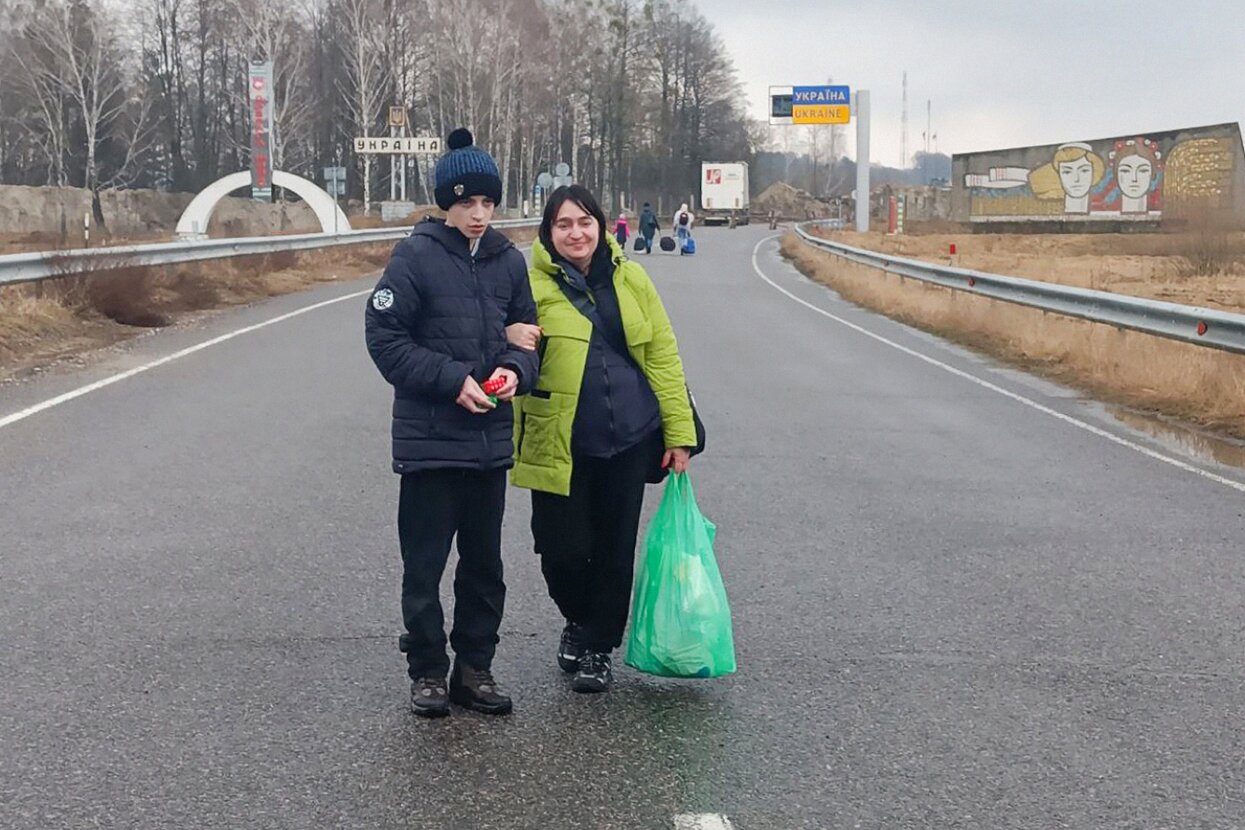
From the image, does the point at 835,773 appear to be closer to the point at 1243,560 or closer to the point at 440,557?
the point at 440,557

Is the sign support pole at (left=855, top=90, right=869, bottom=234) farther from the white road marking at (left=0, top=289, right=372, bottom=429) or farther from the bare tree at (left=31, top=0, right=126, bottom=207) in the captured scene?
the white road marking at (left=0, top=289, right=372, bottom=429)

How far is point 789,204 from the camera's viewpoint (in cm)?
11419

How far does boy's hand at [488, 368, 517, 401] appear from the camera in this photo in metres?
4.54

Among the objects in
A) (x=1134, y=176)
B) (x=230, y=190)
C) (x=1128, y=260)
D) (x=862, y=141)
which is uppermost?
(x=862, y=141)

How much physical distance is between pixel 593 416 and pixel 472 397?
56 centimetres

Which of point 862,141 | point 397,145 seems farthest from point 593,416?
point 862,141

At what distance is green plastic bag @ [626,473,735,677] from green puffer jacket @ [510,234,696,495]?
0.85 feet

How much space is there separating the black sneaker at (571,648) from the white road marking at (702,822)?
3.87 feet

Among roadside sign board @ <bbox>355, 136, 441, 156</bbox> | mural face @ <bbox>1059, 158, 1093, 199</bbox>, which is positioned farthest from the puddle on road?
mural face @ <bbox>1059, 158, 1093, 199</bbox>

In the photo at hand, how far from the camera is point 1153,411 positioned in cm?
1250

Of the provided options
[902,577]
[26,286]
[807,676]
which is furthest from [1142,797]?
[26,286]

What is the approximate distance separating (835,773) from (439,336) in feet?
5.65

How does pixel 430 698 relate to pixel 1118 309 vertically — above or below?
below

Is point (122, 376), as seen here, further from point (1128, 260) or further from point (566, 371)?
point (1128, 260)
